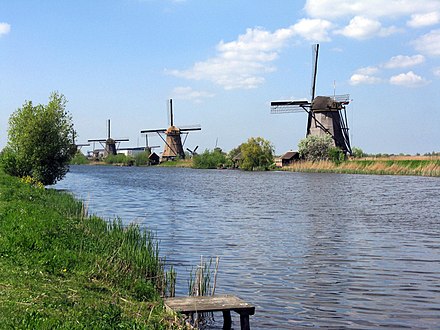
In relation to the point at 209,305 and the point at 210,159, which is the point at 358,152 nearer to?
the point at 210,159

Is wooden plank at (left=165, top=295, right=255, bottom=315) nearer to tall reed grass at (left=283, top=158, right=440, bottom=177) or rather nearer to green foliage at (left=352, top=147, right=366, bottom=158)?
tall reed grass at (left=283, top=158, right=440, bottom=177)

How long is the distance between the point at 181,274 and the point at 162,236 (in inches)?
247

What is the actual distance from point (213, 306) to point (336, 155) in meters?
66.5

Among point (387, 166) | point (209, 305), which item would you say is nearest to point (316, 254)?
point (209, 305)

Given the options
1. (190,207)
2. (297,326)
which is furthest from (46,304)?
(190,207)

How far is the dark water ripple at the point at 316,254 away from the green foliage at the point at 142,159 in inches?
4160

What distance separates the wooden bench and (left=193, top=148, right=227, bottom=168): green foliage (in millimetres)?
96930

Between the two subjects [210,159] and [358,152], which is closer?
[358,152]

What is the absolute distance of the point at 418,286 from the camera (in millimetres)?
11648

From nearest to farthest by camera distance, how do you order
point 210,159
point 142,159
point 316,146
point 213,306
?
point 213,306 → point 316,146 → point 210,159 → point 142,159

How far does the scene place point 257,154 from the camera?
3521 inches

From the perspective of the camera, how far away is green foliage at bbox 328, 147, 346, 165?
72.2 m

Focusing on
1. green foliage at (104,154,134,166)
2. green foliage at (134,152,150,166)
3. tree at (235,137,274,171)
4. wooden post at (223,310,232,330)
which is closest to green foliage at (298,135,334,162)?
tree at (235,137,274,171)

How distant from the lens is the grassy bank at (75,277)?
22.4 ft
